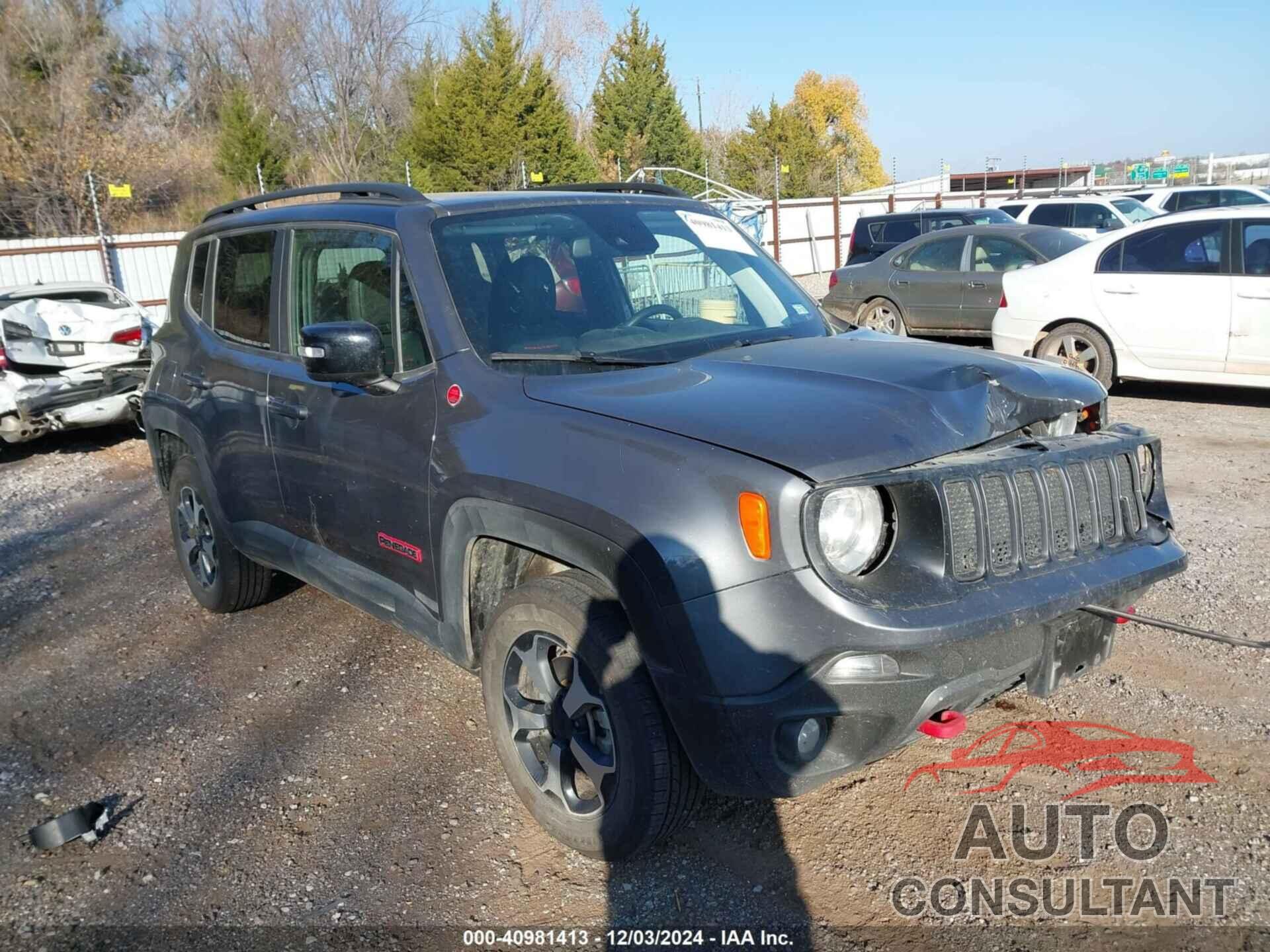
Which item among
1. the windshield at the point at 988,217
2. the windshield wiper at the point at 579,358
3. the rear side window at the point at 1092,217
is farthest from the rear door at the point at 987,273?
the windshield wiper at the point at 579,358

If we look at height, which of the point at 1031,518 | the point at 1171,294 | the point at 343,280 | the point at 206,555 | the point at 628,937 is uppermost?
the point at 343,280

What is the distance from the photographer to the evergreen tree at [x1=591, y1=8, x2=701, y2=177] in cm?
4344

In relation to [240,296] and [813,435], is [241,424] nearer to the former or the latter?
[240,296]

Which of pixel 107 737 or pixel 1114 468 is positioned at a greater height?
pixel 1114 468

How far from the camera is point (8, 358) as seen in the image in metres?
9.28

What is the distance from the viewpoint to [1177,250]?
8.91m

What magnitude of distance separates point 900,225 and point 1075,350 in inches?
344

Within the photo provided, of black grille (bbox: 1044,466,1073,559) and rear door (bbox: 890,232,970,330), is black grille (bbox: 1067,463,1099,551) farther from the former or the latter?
rear door (bbox: 890,232,970,330)

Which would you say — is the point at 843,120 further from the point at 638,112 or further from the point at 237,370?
the point at 237,370

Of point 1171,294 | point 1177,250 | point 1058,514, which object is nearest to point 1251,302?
point 1171,294

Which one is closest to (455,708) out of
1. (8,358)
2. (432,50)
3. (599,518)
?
(599,518)

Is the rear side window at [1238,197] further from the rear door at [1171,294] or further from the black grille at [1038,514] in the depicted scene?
the black grille at [1038,514]

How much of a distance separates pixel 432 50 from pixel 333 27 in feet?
13.0

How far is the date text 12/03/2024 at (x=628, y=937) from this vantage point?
2861mm
